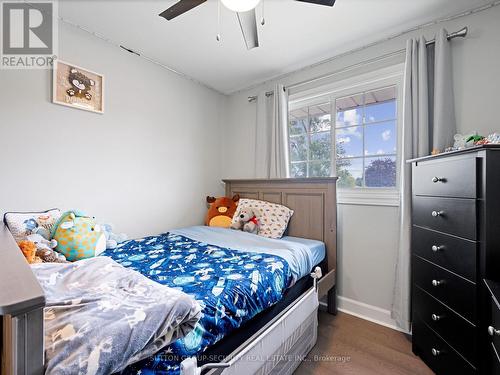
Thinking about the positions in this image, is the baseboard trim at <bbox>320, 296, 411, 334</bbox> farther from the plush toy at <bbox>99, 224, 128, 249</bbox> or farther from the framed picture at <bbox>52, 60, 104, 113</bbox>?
the framed picture at <bbox>52, 60, 104, 113</bbox>

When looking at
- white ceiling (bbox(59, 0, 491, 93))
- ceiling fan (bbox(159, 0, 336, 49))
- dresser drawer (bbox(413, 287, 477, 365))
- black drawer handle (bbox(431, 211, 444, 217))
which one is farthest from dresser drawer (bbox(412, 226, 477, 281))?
white ceiling (bbox(59, 0, 491, 93))

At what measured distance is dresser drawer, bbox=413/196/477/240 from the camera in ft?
3.95

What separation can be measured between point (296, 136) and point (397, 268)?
1.67 metres

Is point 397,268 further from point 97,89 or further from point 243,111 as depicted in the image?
point 97,89

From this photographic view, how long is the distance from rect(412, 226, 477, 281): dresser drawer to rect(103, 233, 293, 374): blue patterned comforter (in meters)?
0.91

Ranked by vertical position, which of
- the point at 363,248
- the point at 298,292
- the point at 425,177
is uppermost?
the point at 425,177

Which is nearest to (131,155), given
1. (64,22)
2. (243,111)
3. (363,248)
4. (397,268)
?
(64,22)

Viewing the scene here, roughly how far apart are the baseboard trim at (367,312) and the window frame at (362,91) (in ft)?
3.13

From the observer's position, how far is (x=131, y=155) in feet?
7.59

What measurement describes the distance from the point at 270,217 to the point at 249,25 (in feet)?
5.44

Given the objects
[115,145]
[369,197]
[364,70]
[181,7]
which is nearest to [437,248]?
[369,197]

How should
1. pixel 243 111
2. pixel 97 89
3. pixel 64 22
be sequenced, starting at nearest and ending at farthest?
pixel 64 22 → pixel 97 89 → pixel 243 111

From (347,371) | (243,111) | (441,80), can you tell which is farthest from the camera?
(243,111)

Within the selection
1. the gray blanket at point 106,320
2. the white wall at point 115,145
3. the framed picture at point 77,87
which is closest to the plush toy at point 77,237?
the white wall at point 115,145
